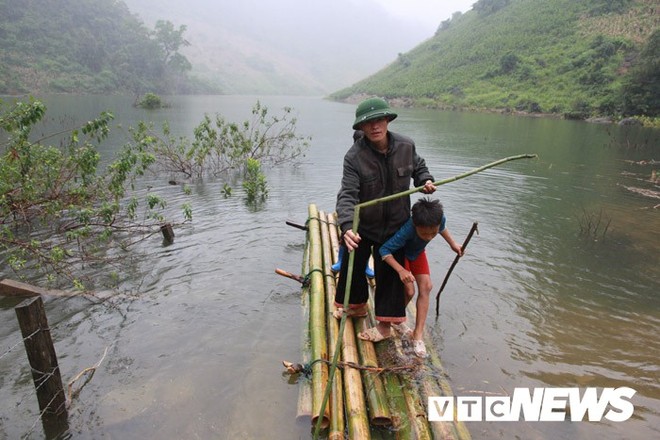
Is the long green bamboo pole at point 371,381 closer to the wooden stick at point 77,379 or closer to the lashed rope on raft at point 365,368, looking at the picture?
the lashed rope on raft at point 365,368

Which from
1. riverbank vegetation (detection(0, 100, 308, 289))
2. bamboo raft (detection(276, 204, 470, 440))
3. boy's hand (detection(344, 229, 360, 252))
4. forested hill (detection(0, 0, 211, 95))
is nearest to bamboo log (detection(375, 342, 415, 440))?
bamboo raft (detection(276, 204, 470, 440))

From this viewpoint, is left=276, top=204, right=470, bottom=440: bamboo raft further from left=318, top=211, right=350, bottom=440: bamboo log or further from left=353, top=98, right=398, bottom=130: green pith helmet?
left=353, top=98, right=398, bottom=130: green pith helmet

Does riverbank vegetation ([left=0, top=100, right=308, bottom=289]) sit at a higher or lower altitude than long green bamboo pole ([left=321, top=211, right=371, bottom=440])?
higher

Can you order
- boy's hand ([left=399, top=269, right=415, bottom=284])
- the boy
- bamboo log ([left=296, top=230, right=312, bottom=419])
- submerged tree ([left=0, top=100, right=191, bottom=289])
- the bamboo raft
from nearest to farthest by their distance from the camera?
the bamboo raft < the boy < bamboo log ([left=296, top=230, right=312, bottom=419]) < boy's hand ([left=399, top=269, right=415, bottom=284]) < submerged tree ([left=0, top=100, right=191, bottom=289])

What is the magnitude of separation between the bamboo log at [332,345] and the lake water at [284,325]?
496mm

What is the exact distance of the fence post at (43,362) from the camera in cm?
340

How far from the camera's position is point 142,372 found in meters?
4.78

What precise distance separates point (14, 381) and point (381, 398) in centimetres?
388

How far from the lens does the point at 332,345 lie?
14.9 ft

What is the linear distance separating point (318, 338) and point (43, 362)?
2.48 metres

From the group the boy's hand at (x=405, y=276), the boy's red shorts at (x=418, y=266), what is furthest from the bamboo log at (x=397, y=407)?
the boy's red shorts at (x=418, y=266)

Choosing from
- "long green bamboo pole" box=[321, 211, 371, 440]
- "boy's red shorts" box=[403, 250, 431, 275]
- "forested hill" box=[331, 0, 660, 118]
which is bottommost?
"long green bamboo pole" box=[321, 211, 371, 440]

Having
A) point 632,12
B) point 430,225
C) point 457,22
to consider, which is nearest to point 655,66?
point 632,12

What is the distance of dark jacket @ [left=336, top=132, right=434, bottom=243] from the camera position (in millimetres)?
3990
